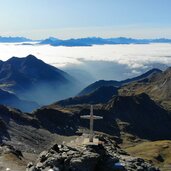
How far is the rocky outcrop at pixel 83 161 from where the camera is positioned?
149ft

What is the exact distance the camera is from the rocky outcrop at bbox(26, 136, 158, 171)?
149ft

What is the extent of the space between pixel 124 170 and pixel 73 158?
5.74m

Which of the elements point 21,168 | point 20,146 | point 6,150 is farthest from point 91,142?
point 20,146

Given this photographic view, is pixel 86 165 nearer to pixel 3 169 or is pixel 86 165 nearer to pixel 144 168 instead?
pixel 144 168

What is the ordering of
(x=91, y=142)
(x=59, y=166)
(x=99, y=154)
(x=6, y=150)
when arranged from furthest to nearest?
(x=6, y=150), (x=91, y=142), (x=99, y=154), (x=59, y=166)

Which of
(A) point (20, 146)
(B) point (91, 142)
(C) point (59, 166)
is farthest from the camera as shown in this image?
(A) point (20, 146)

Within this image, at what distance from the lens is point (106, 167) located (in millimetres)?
47344

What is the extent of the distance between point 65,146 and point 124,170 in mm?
7010

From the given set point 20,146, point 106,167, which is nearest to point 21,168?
point 106,167

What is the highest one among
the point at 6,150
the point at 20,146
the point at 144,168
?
the point at 144,168

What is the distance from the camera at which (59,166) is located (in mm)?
45156

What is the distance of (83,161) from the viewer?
150ft

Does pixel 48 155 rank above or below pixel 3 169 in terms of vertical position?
above

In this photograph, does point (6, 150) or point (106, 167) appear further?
point (6, 150)
